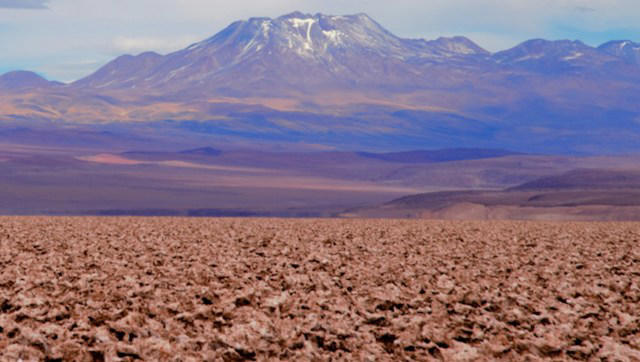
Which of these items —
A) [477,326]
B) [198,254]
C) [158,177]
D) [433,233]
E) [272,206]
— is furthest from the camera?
[158,177]

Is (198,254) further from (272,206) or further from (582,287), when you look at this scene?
(272,206)

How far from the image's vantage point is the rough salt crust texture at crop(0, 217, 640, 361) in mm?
8961

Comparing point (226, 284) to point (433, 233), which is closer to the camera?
point (226, 284)

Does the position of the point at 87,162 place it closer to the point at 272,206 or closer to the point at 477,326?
the point at 272,206

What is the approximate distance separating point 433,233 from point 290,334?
756 inches

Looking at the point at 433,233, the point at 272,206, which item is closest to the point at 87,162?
the point at 272,206

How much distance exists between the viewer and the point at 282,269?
15.4 meters

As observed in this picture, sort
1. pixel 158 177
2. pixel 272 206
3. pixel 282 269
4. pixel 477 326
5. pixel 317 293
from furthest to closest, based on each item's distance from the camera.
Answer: pixel 158 177, pixel 272 206, pixel 282 269, pixel 317 293, pixel 477 326

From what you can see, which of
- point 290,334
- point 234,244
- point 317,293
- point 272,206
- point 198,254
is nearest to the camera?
point 290,334

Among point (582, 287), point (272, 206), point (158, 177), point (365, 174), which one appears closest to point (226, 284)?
point (582, 287)

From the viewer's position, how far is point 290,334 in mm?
9469

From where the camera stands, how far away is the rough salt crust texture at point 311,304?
29.4 ft

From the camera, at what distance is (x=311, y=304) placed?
11328mm

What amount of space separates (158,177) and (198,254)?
126267 mm
